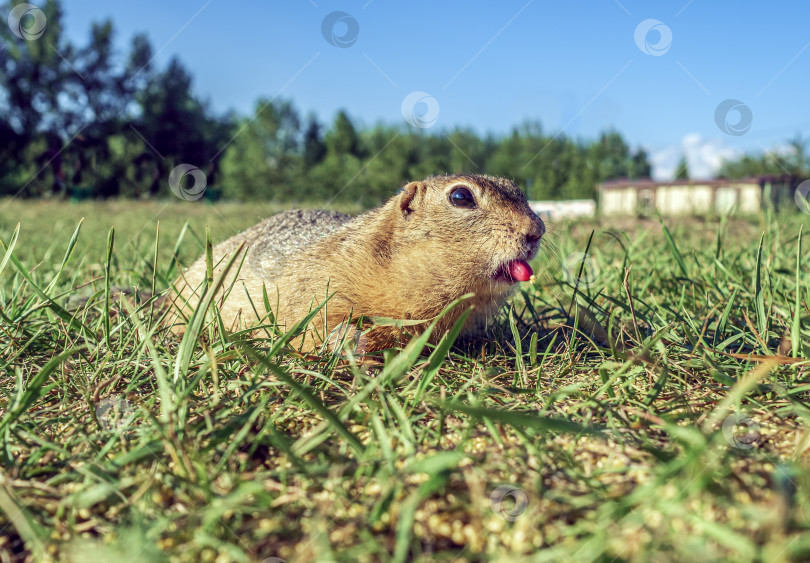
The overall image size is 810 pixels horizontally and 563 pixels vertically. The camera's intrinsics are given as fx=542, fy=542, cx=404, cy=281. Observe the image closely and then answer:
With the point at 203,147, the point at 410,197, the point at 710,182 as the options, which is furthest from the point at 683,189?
the point at 410,197

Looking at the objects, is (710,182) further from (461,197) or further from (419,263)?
(419,263)

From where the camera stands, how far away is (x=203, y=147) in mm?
15297

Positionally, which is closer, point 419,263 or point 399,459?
point 399,459

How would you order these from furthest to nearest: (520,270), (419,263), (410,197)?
(410,197) → (419,263) → (520,270)

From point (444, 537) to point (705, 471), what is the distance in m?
0.56

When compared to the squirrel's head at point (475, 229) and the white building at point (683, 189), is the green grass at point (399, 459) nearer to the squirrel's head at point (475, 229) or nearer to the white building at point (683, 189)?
the squirrel's head at point (475, 229)

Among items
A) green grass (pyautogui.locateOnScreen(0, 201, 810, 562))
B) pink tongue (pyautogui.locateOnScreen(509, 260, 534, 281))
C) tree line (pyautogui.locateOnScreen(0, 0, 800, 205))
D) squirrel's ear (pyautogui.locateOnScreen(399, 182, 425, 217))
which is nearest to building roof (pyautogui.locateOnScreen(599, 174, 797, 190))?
tree line (pyautogui.locateOnScreen(0, 0, 800, 205))

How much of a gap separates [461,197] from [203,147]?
47.1 ft

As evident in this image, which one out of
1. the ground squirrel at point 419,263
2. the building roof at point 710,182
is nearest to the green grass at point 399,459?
the ground squirrel at point 419,263

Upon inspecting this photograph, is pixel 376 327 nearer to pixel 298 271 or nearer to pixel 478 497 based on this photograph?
pixel 298 271

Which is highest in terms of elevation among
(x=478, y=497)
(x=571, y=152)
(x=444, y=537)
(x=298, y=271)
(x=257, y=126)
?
(x=257, y=126)

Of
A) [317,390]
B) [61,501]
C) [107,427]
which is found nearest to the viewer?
[61,501]

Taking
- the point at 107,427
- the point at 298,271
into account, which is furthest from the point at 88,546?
the point at 298,271

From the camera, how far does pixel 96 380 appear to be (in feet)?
6.33
